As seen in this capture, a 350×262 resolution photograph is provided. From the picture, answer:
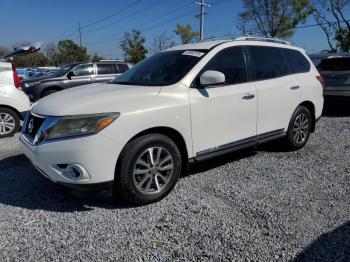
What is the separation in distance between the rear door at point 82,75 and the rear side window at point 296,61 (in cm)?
786

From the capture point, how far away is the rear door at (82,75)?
1137cm

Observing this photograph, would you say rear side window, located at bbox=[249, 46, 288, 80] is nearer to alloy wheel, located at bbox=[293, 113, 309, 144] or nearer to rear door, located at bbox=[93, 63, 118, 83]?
alloy wheel, located at bbox=[293, 113, 309, 144]

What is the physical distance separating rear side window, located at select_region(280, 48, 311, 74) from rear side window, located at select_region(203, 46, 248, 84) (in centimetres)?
110

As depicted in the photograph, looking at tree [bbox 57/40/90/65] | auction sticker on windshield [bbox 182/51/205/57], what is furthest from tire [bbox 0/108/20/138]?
tree [bbox 57/40/90/65]

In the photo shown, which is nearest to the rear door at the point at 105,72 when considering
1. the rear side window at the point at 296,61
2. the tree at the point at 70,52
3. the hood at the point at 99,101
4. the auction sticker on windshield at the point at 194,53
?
the rear side window at the point at 296,61

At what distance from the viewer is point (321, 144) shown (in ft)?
18.7

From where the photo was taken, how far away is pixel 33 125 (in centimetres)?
346

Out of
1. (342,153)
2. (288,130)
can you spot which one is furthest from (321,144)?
(288,130)

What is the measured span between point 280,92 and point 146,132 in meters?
2.27

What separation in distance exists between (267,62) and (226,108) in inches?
47.8

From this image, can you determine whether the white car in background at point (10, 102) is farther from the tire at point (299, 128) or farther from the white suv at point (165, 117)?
the tire at point (299, 128)

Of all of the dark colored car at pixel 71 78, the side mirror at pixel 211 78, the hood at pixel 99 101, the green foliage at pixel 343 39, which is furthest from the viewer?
the green foliage at pixel 343 39

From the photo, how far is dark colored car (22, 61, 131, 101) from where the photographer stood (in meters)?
11.1

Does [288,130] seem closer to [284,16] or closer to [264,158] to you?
[264,158]
